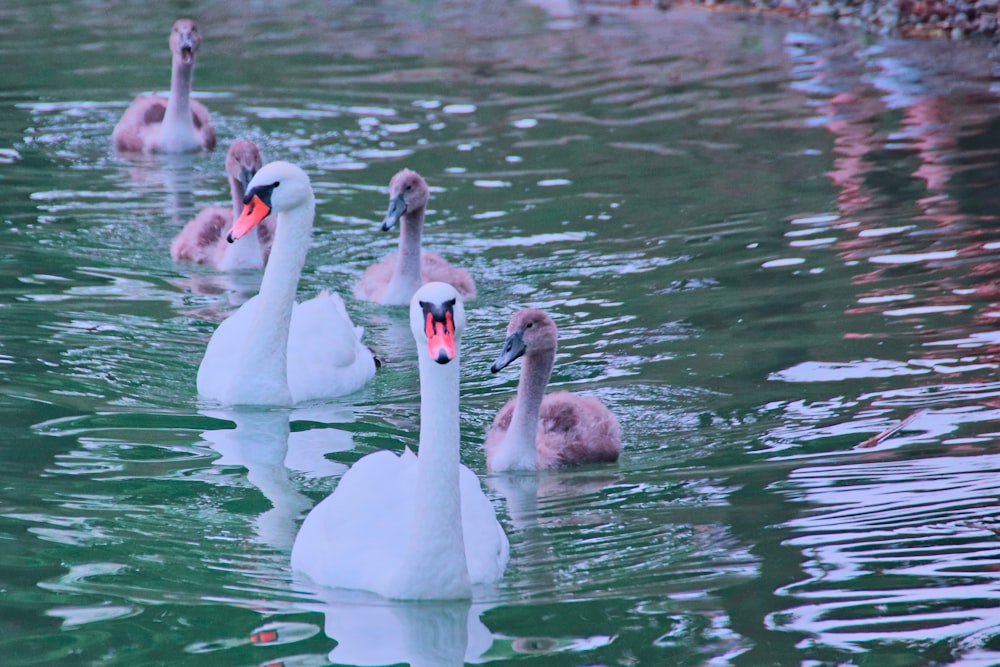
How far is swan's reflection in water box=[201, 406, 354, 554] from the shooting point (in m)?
6.67

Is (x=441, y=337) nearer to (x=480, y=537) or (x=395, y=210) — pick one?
(x=480, y=537)

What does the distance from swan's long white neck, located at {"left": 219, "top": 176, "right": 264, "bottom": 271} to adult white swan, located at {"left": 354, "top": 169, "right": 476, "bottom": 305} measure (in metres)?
1.26

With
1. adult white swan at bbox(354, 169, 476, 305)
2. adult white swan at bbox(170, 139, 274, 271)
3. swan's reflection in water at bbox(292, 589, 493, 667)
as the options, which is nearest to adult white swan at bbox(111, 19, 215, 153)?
adult white swan at bbox(170, 139, 274, 271)

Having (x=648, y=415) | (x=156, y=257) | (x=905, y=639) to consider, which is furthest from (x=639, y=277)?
(x=905, y=639)

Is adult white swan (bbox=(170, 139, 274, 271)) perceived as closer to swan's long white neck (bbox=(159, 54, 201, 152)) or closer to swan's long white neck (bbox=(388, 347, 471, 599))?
swan's long white neck (bbox=(159, 54, 201, 152))

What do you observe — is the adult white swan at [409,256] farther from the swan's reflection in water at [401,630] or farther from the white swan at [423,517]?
the swan's reflection in water at [401,630]

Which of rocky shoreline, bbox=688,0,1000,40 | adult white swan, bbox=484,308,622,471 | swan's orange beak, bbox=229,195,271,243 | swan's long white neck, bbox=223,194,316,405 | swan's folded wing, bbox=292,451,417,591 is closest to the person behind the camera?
swan's folded wing, bbox=292,451,417,591

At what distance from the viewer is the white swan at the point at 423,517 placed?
18.6ft

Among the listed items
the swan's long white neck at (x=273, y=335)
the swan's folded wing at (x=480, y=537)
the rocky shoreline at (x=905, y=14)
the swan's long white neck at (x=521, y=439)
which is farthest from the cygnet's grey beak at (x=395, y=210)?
the rocky shoreline at (x=905, y=14)

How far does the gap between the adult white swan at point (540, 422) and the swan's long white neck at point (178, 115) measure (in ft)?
25.6

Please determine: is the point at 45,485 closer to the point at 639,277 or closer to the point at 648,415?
the point at 648,415

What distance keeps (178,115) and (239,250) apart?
3.87 metres

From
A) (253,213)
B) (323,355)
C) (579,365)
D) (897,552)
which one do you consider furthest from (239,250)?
(897,552)

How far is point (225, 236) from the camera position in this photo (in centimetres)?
1133
